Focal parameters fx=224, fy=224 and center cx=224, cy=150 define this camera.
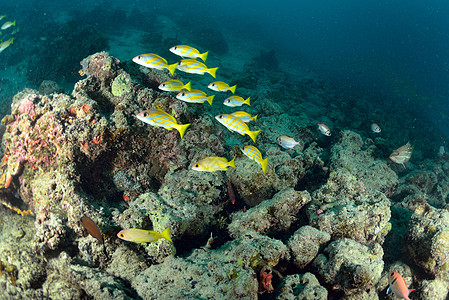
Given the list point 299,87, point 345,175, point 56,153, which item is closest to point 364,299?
point 345,175

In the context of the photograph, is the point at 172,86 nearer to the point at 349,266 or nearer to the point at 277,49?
the point at 349,266

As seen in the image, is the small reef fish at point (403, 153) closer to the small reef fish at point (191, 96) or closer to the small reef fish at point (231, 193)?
the small reef fish at point (231, 193)

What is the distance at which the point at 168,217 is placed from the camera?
382 cm

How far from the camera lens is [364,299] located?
359 centimetres

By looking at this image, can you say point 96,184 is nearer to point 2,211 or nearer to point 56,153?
point 56,153

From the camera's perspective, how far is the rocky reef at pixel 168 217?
3219mm

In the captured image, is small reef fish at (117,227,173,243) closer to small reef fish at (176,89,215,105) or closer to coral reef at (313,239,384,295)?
small reef fish at (176,89,215,105)

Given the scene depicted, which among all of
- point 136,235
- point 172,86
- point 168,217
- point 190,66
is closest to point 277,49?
point 190,66

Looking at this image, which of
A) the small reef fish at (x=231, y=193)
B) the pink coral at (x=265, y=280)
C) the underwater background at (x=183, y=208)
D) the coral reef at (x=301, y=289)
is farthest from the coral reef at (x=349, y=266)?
the small reef fish at (x=231, y=193)

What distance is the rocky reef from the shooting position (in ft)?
10.6

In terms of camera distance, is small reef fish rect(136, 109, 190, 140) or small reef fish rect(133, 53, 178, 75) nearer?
small reef fish rect(136, 109, 190, 140)

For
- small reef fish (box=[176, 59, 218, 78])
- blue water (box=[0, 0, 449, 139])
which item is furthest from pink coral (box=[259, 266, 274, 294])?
blue water (box=[0, 0, 449, 139])

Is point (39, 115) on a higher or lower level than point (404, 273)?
higher

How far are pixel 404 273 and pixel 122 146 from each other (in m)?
6.38
